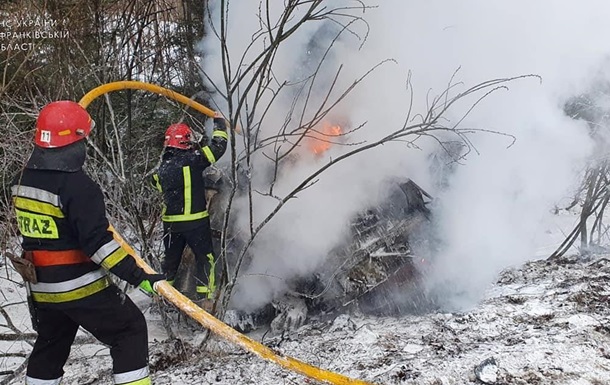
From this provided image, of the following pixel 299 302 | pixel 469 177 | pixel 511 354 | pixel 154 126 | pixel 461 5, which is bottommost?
pixel 299 302

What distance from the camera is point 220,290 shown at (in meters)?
4.03

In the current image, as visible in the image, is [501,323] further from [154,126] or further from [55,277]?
[154,126]

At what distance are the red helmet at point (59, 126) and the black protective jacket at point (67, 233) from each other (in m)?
0.17

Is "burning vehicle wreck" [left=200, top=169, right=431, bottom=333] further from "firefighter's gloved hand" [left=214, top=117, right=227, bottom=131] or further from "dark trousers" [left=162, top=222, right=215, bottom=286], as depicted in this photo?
"firefighter's gloved hand" [left=214, top=117, right=227, bottom=131]

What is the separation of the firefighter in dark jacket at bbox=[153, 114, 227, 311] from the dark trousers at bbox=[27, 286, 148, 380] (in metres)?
1.95

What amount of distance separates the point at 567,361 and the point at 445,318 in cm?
119

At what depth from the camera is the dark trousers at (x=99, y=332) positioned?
2914 millimetres

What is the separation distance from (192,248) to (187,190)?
63cm

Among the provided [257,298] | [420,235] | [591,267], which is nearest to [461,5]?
[420,235]

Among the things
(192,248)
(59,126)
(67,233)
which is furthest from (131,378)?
(192,248)

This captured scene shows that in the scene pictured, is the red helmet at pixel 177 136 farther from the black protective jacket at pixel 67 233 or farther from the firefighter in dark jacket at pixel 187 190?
the black protective jacket at pixel 67 233

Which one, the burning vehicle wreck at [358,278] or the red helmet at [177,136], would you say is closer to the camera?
the burning vehicle wreck at [358,278]

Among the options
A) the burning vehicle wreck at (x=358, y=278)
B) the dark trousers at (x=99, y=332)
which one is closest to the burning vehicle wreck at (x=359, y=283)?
the burning vehicle wreck at (x=358, y=278)

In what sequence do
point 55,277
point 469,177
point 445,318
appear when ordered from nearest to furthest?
point 55,277, point 445,318, point 469,177
